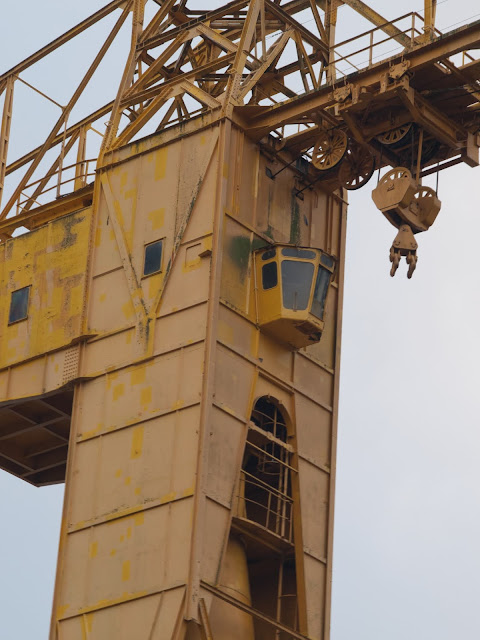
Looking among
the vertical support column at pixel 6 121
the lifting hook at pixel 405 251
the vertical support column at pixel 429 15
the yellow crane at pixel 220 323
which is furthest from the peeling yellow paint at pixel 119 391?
the vertical support column at pixel 6 121

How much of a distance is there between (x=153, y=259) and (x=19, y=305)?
4017 mm

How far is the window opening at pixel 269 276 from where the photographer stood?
36.5 metres

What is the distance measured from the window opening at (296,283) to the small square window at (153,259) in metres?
2.34

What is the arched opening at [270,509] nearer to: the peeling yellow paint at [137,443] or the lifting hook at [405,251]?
the peeling yellow paint at [137,443]

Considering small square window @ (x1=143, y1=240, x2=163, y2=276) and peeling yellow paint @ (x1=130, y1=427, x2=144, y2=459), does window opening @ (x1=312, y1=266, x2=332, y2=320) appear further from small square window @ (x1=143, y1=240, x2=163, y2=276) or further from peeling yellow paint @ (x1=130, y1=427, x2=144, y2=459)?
peeling yellow paint @ (x1=130, y1=427, x2=144, y2=459)

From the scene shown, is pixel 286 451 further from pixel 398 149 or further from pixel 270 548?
pixel 398 149

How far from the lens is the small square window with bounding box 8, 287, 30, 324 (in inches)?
1570

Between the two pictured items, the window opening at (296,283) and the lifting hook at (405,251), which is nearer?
the lifting hook at (405,251)

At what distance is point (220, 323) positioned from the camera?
→ 3569 centimetres

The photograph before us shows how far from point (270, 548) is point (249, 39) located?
980cm

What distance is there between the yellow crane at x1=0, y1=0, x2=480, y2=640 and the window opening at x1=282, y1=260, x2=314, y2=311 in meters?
0.04

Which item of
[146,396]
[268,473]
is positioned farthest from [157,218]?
[268,473]

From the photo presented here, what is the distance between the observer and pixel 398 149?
121ft

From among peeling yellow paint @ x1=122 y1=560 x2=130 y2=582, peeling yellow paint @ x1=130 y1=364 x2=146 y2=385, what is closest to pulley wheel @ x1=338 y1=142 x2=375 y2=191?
peeling yellow paint @ x1=130 y1=364 x2=146 y2=385
